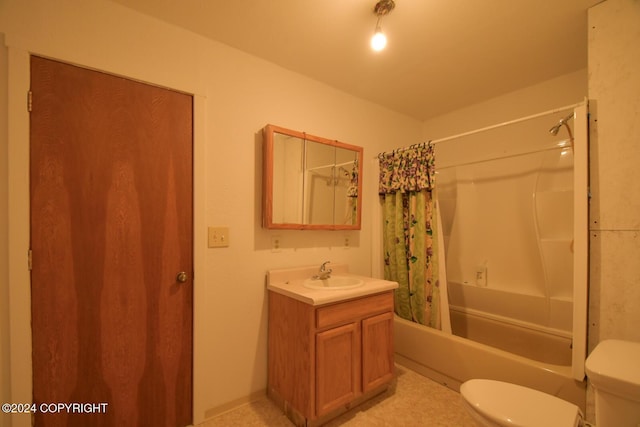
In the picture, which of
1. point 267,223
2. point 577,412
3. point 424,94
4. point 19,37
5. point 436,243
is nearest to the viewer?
point 577,412

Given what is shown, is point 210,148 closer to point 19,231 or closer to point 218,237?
point 218,237

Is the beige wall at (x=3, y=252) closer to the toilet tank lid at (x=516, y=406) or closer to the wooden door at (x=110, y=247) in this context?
the wooden door at (x=110, y=247)

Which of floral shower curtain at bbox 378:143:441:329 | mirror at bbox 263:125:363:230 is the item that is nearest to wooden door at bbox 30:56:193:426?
mirror at bbox 263:125:363:230

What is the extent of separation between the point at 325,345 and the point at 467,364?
108 centimetres

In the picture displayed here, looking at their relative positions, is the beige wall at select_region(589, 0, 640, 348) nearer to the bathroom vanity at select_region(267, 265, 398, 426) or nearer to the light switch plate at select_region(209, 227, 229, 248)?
the bathroom vanity at select_region(267, 265, 398, 426)

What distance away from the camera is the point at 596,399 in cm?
97

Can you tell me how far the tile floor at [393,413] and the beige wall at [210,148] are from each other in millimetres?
130

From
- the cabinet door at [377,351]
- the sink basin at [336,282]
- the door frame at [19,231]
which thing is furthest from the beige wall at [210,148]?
the cabinet door at [377,351]

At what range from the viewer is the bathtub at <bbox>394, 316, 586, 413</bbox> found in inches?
59.7

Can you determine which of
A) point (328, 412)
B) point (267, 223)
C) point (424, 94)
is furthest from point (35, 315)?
point (424, 94)

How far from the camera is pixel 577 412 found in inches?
44.0

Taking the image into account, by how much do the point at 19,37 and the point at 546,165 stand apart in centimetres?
349

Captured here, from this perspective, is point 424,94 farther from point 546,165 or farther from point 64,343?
point 64,343

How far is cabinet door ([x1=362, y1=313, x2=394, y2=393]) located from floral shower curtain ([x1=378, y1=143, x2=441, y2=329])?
1.55 feet
